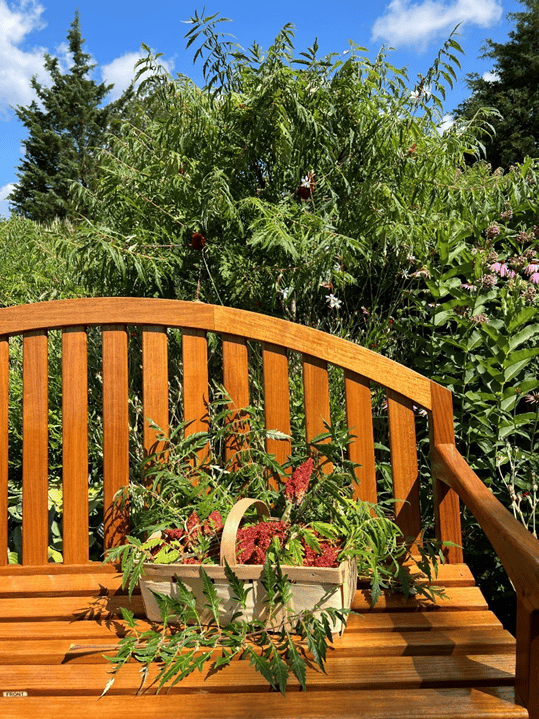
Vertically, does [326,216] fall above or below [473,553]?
above

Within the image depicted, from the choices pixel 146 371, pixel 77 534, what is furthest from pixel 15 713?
pixel 146 371

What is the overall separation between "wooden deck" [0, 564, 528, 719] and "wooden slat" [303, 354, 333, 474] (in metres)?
0.53

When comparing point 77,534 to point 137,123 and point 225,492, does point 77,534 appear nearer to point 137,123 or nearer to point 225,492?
point 225,492

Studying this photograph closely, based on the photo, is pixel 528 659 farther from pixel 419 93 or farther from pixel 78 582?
pixel 419 93

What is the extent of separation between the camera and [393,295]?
11.3 ft

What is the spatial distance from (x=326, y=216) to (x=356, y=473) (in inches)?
47.6

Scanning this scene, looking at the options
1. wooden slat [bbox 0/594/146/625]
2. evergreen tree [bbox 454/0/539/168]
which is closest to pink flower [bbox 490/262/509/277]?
wooden slat [bbox 0/594/146/625]

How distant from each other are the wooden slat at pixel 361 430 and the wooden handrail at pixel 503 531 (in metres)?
0.24

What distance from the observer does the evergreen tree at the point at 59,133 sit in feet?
101

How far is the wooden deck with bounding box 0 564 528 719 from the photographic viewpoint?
1361 mm

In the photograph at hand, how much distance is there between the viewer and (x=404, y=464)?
2.12m

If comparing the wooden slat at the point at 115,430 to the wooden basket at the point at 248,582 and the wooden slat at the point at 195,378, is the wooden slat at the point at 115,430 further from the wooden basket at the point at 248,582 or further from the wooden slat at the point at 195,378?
the wooden basket at the point at 248,582

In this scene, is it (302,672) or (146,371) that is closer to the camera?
(302,672)

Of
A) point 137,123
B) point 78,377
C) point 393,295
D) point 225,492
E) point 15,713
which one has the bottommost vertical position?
point 15,713
